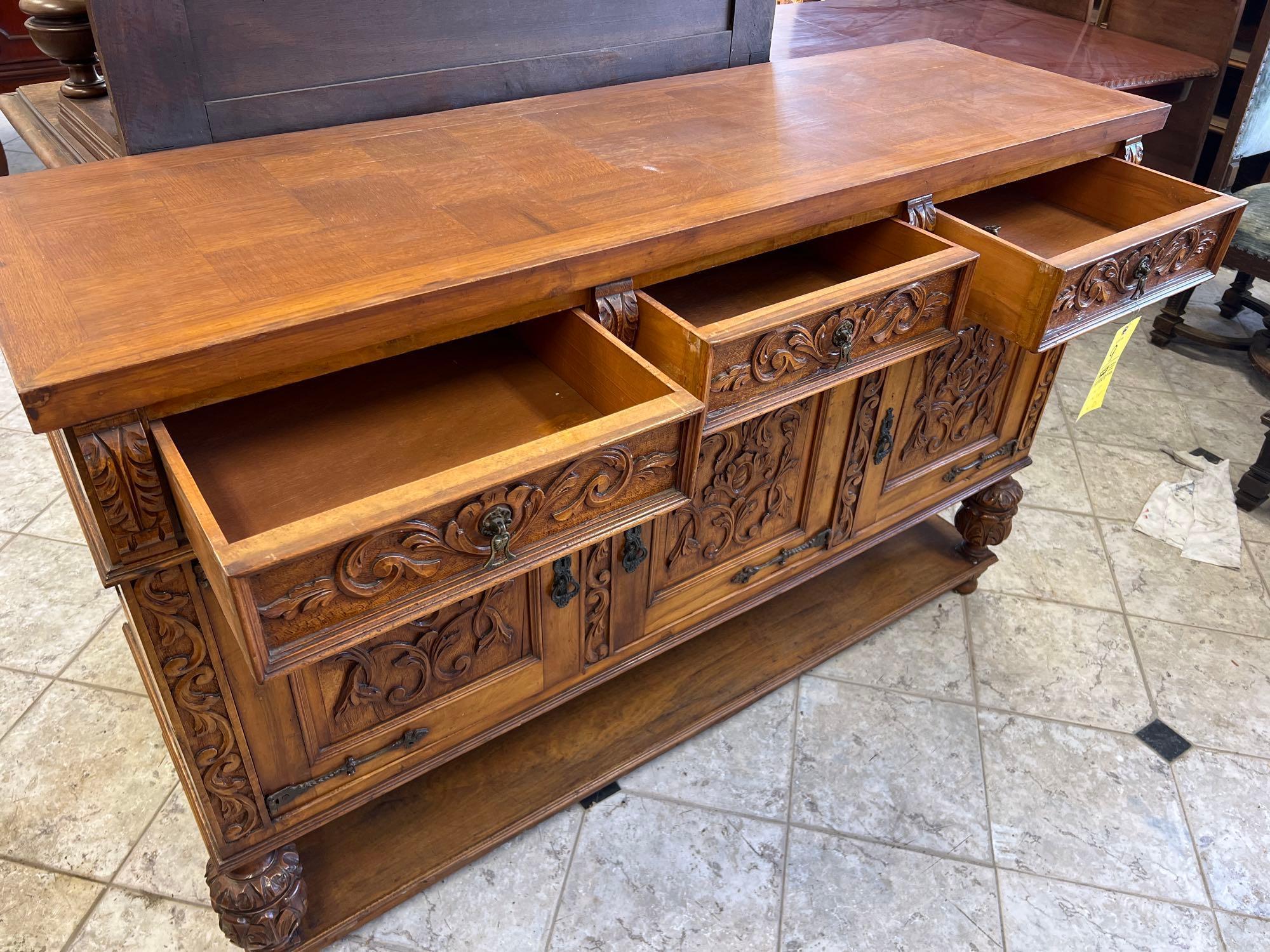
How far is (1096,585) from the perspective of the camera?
2.08m

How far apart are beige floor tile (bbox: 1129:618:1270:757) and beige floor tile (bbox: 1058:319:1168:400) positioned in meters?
0.99

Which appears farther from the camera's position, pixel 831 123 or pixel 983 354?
pixel 983 354

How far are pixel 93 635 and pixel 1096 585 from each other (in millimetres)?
2054

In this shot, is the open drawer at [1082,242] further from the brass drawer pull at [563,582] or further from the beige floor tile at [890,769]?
the beige floor tile at [890,769]

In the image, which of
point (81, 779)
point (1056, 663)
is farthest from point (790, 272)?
point (81, 779)

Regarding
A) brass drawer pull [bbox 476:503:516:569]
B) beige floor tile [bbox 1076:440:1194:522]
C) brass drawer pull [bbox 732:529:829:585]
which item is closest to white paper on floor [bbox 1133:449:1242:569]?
beige floor tile [bbox 1076:440:1194:522]

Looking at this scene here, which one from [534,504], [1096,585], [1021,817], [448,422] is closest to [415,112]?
[448,422]

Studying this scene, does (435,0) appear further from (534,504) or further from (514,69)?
(534,504)

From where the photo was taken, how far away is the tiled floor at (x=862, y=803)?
1.42m

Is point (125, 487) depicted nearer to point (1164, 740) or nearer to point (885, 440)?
point (885, 440)

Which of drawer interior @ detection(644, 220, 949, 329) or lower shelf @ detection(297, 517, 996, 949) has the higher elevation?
drawer interior @ detection(644, 220, 949, 329)

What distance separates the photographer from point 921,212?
1307 millimetres

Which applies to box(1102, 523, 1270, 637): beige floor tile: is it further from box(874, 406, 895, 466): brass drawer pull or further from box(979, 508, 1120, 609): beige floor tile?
box(874, 406, 895, 466): brass drawer pull

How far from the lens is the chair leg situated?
Answer: 9.86 feet
